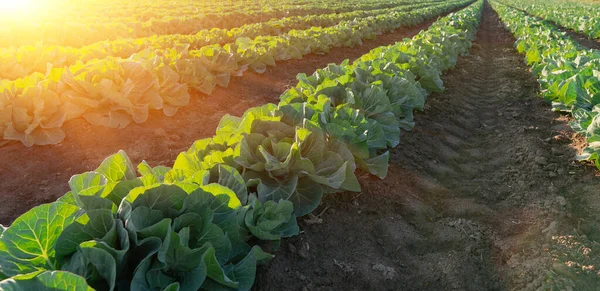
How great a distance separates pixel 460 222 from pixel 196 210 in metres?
2.38

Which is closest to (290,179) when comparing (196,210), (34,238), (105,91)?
(196,210)

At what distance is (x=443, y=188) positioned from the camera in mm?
4285

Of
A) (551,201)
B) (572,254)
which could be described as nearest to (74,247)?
(572,254)

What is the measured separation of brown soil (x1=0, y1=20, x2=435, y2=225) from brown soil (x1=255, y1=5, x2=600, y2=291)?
2.67m

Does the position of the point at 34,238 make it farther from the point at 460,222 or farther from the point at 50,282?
the point at 460,222

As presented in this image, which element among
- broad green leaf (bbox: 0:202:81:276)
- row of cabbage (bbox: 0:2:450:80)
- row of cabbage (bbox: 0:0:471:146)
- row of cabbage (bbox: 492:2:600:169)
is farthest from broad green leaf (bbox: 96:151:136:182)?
row of cabbage (bbox: 492:2:600:169)

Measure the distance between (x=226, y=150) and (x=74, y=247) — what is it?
4.57ft

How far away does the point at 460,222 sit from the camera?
3496 millimetres

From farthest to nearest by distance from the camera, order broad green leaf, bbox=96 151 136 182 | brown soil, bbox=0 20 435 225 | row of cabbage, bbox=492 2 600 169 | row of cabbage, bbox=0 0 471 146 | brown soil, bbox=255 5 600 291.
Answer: row of cabbage, bbox=0 0 471 146, row of cabbage, bbox=492 2 600 169, brown soil, bbox=0 20 435 225, brown soil, bbox=255 5 600 291, broad green leaf, bbox=96 151 136 182

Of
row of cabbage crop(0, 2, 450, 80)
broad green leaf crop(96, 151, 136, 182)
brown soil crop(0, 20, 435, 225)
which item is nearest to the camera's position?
broad green leaf crop(96, 151, 136, 182)

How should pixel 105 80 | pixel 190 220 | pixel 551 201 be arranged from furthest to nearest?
pixel 105 80, pixel 551 201, pixel 190 220

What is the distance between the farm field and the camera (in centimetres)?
199

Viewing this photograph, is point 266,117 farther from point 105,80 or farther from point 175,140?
point 105,80

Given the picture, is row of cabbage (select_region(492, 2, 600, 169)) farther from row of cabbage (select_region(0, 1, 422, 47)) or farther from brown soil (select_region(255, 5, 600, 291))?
row of cabbage (select_region(0, 1, 422, 47))
